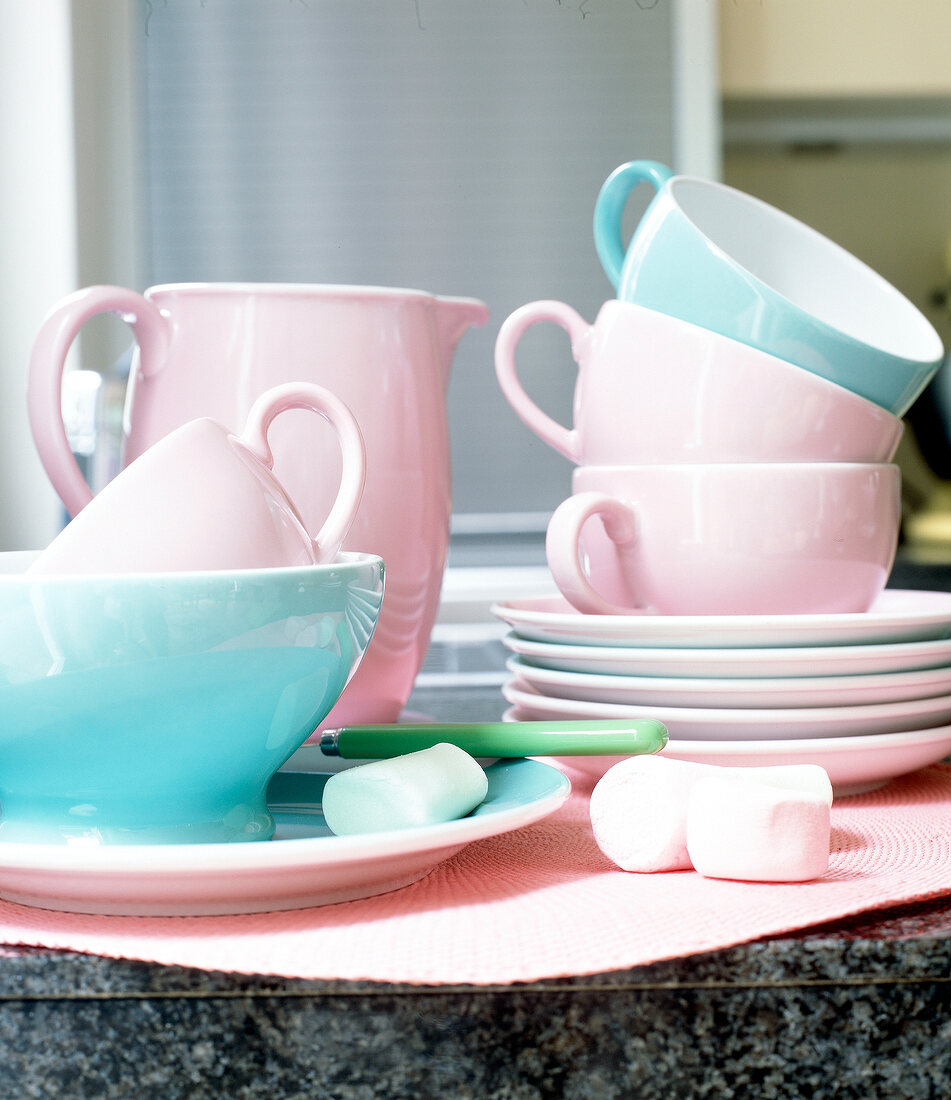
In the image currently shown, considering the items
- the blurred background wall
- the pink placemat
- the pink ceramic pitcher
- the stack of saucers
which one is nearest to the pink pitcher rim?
the pink ceramic pitcher

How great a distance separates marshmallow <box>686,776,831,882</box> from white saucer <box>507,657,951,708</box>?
12 cm

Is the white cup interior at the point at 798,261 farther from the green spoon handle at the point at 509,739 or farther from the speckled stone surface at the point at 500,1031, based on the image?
the speckled stone surface at the point at 500,1031

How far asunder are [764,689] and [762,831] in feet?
0.43

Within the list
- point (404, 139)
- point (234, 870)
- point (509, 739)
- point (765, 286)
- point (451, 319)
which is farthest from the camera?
point (404, 139)

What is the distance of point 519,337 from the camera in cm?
74

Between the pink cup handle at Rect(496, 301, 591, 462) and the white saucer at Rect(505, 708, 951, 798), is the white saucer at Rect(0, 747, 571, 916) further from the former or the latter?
the pink cup handle at Rect(496, 301, 591, 462)

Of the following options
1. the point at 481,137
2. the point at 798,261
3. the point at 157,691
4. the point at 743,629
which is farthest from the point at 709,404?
the point at 481,137

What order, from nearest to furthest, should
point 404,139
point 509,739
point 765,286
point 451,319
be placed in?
1. point 509,739
2. point 765,286
3. point 451,319
4. point 404,139

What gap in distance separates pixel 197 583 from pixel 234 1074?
16 centimetres

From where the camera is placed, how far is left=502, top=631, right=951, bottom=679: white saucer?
56cm

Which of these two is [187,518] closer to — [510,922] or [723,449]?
[510,922]

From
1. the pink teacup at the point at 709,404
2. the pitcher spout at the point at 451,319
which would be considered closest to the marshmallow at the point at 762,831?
the pink teacup at the point at 709,404

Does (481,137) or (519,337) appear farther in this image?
(481,137)

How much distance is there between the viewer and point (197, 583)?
1.36 ft
